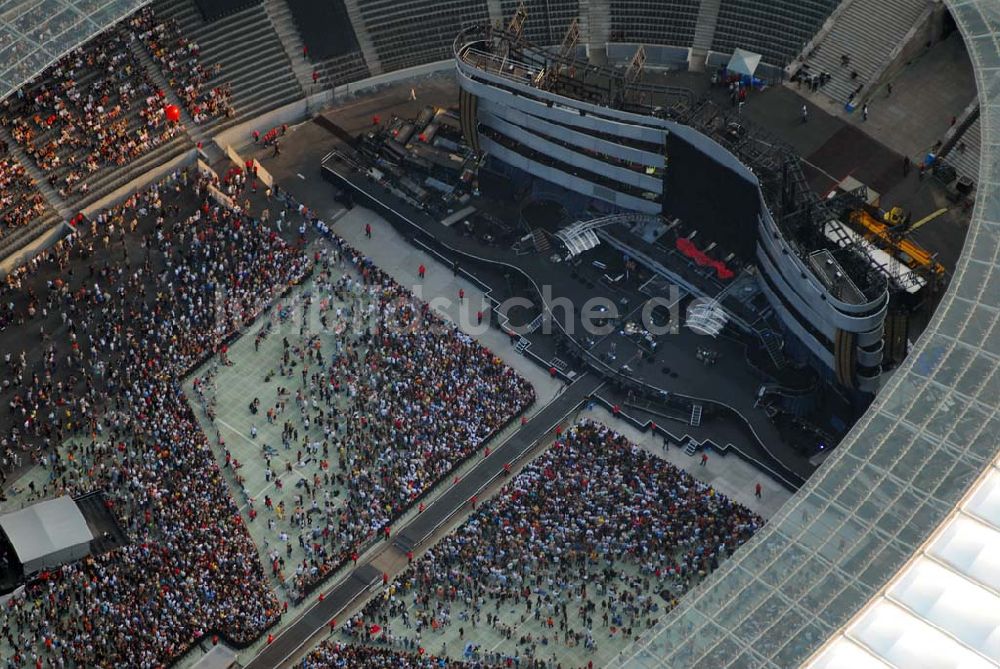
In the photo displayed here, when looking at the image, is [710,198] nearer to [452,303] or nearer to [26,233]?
[452,303]

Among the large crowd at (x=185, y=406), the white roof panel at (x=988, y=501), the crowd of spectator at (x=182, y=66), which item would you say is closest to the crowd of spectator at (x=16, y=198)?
the large crowd at (x=185, y=406)

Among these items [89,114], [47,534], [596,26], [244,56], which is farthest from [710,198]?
[47,534]

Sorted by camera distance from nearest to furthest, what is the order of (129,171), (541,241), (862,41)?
(541,241) < (129,171) < (862,41)

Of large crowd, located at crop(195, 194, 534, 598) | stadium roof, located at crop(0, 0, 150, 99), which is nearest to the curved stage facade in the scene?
large crowd, located at crop(195, 194, 534, 598)

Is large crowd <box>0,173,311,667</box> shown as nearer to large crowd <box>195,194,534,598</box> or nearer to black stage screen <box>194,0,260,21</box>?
large crowd <box>195,194,534,598</box>

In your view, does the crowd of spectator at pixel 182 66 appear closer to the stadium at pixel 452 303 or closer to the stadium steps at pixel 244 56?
the stadium at pixel 452 303

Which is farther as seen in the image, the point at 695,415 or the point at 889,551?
the point at 695,415

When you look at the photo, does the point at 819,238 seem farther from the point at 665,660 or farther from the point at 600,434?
the point at 665,660
